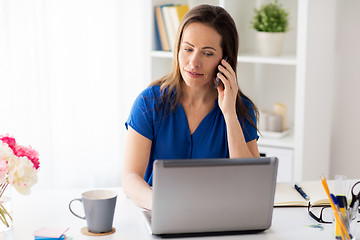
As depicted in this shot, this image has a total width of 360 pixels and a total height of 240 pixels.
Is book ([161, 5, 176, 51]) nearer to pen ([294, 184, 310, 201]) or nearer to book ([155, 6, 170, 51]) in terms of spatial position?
book ([155, 6, 170, 51])

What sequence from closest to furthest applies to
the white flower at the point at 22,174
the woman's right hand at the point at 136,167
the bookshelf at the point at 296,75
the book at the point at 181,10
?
the white flower at the point at 22,174 → the woman's right hand at the point at 136,167 → the bookshelf at the point at 296,75 → the book at the point at 181,10

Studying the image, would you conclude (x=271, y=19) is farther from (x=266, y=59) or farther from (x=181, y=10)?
(x=181, y=10)

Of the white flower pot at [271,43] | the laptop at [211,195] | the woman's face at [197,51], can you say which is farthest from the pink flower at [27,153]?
the white flower pot at [271,43]

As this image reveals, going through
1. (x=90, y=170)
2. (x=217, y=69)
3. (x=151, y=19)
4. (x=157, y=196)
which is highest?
(x=151, y=19)

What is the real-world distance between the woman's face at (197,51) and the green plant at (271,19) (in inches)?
48.6

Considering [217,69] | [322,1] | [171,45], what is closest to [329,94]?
[322,1]

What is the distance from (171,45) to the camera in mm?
3357

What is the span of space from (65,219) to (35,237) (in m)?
0.16

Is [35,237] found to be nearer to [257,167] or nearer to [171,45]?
[257,167]

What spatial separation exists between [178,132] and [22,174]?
78 centimetres

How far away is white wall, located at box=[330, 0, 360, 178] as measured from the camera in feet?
10.5

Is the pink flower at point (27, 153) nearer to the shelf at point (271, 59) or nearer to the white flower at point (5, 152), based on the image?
the white flower at point (5, 152)

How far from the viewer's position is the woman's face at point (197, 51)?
6.34 feet

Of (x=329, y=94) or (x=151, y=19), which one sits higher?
(x=151, y=19)
